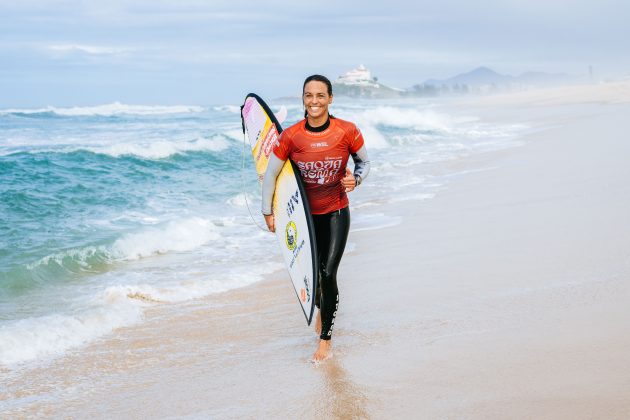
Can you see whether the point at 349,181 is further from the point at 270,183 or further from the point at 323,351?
the point at 323,351

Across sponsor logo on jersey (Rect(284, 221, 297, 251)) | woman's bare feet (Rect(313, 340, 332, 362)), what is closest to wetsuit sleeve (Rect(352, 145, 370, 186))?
sponsor logo on jersey (Rect(284, 221, 297, 251))

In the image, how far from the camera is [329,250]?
158 inches

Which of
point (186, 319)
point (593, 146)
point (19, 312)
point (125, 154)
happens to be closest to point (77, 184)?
point (125, 154)

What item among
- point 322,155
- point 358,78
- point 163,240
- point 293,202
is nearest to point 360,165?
point 322,155

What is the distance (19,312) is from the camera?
5.52 m

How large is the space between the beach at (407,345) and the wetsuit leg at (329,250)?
23 cm

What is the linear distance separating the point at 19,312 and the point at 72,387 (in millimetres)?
2090

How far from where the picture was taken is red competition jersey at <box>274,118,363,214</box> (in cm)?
383

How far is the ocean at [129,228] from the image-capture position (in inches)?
209

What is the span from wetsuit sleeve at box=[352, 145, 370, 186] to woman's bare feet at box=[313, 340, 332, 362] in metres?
0.95

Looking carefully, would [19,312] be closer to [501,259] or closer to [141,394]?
[141,394]

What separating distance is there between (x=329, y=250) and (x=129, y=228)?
19.0 feet

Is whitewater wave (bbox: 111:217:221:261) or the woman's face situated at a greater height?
the woman's face

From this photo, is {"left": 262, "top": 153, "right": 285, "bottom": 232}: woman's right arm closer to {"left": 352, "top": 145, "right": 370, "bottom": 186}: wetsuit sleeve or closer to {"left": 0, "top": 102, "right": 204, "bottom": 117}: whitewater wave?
{"left": 352, "top": 145, "right": 370, "bottom": 186}: wetsuit sleeve
